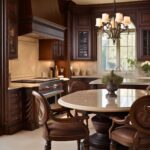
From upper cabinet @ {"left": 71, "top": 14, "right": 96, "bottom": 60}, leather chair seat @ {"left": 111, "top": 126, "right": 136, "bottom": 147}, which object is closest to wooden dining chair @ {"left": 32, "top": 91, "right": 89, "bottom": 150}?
leather chair seat @ {"left": 111, "top": 126, "right": 136, "bottom": 147}

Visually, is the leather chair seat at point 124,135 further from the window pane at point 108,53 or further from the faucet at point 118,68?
the window pane at point 108,53

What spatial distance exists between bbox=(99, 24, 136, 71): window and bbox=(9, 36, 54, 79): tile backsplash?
2106 millimetres

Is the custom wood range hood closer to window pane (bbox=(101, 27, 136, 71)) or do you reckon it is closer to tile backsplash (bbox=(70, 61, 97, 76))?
tile backsplash (bbox=(70, 61, 97, 76))

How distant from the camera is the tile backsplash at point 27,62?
6.01 meters

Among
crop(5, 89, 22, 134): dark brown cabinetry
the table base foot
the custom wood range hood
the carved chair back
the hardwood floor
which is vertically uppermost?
the custom wood range hood

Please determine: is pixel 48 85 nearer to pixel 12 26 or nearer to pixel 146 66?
pixel 12 26

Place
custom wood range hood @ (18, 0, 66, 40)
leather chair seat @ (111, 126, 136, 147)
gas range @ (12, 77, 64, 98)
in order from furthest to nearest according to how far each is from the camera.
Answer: gas range @ (12, 77, 64, 98)
custom wood range hood @ (18, 0, 66, 40)
leather chair seat @ (111, 126, 136, 147)

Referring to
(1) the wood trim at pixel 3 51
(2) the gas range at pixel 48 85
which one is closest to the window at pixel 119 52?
(2) the gas range at pixel 48 85

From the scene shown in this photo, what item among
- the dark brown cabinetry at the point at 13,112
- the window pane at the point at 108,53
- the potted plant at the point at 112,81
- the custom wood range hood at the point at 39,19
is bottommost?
the dark brown cabinetry at the point at 13,112

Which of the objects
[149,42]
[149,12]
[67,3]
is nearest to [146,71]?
[149,42]

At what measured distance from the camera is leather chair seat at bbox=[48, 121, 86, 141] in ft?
10.5

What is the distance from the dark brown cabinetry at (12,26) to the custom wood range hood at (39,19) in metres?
0.20

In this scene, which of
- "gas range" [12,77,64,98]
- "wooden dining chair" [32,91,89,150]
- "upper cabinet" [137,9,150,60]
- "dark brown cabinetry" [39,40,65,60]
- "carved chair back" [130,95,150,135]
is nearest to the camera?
"carved chair back" [130,95,150,135]

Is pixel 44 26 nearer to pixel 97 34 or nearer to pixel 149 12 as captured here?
pixel 97 34
